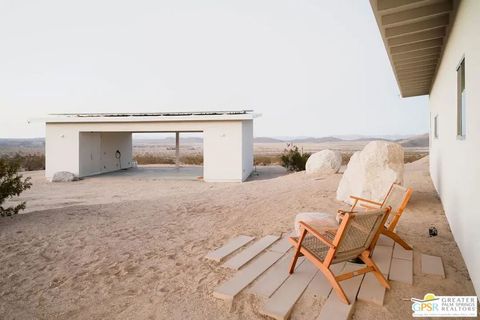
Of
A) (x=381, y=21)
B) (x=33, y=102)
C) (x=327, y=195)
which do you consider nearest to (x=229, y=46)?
(x=327, y=195)

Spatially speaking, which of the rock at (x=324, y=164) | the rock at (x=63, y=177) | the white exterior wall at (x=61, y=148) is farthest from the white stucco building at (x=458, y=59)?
the white exterior wall at (x=61, y=148)

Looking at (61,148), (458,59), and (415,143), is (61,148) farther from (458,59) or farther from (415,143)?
(415,143)

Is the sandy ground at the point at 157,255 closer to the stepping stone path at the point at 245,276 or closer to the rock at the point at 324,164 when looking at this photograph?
the stepping stone path at the point at 245,276

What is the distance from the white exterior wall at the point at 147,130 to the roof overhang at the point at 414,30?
289 inches

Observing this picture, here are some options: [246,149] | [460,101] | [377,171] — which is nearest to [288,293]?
[460,101]

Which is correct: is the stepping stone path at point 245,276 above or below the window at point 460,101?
below

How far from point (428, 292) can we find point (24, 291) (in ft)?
13.9

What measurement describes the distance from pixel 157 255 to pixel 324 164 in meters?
9.09

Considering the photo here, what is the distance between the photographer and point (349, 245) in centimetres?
289

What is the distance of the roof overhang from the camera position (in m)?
4.16

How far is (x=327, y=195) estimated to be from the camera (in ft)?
25.1

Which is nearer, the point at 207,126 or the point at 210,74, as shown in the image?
the point at 207,126

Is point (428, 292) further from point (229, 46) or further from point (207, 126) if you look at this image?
point (229, 46)

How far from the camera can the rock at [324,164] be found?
11.8 meters
